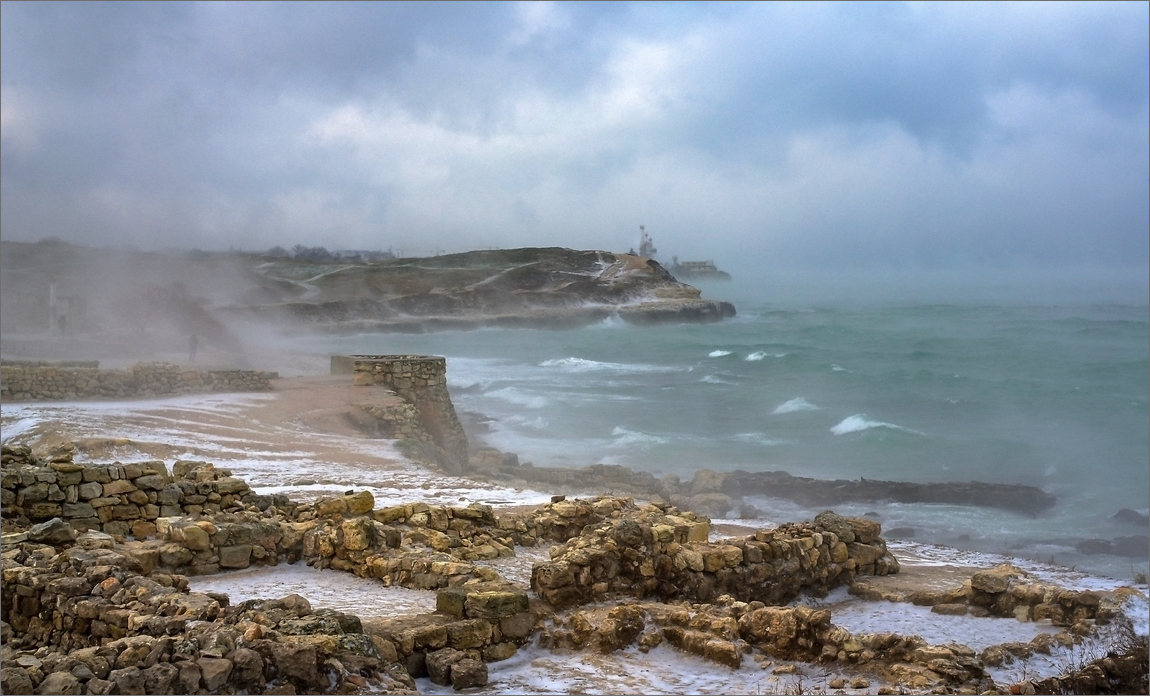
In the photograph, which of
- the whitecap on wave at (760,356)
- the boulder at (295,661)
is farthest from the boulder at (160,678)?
the whitecap on wave at (760,356)

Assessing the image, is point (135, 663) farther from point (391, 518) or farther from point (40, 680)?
point (391, 518)

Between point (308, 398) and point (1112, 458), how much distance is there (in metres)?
24.5

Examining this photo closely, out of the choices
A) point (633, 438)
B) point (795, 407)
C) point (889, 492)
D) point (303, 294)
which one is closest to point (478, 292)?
point (633, 438)

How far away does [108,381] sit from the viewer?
2038 centimetres

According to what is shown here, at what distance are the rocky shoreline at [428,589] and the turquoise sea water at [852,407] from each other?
787cm

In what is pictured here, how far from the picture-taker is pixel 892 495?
19.8 metres

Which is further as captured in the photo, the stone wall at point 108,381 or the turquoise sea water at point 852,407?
the turquoise sea water at point 852,407

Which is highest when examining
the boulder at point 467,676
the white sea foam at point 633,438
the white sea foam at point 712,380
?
the white sea foam at point 712,380

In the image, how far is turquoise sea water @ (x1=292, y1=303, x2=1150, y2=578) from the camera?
21422 millimetres

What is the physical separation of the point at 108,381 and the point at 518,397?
1571cm

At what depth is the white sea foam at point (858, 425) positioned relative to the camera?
99.2 ft

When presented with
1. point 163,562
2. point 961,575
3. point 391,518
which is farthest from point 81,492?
point 961,575

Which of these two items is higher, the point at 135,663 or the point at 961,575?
the point at 135,663

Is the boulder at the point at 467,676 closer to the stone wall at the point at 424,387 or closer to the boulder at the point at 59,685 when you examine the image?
the boulder at the point at 59,685
